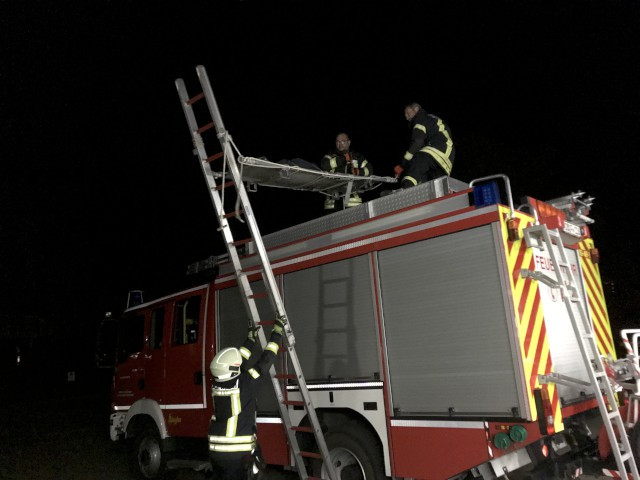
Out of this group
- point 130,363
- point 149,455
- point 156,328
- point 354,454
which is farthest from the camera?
point 130,363

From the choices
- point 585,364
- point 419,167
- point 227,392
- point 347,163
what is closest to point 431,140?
point 419,167

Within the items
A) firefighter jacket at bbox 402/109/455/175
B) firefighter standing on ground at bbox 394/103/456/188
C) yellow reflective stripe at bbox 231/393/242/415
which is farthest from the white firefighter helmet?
firefighter jacket at bbox 402/109/455/175

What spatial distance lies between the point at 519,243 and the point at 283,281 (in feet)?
7.60

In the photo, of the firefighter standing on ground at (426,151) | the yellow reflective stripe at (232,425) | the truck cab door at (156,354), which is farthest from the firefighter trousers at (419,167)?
the truck cab door at (156,354)

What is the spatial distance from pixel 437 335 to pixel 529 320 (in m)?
0.65

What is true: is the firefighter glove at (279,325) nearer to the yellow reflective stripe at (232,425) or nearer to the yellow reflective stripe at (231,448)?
the yellow reflective stripe at (232,425)

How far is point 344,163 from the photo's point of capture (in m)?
6.11

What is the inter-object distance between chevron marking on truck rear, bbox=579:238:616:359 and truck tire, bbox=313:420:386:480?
2267 millimetres

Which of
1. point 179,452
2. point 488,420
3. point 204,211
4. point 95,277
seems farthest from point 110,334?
point 95,277

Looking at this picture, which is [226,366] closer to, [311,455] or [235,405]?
[235,405]

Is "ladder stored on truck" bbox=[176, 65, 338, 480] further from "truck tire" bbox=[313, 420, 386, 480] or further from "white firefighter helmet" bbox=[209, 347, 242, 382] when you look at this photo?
"white firefighter helmet" bbox=[209, 347, 242, 382]

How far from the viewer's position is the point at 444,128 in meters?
5.42

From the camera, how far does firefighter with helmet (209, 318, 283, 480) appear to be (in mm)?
3734

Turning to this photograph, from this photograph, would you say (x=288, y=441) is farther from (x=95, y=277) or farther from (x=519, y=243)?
(x=95, y=277)
